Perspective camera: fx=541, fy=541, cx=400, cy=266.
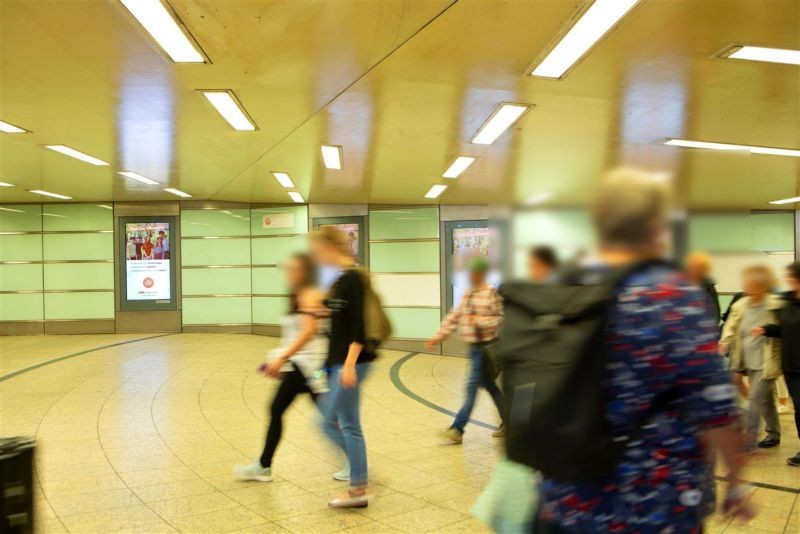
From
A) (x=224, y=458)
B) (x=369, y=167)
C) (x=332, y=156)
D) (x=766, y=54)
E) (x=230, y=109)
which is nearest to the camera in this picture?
(x=766, y=54)

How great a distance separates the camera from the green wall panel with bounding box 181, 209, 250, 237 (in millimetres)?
12852

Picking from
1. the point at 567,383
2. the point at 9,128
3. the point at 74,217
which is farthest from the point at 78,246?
the point at 567,383

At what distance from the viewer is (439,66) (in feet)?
12.8

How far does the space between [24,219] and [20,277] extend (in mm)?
1385

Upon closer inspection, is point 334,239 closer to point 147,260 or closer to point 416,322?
point 416,322

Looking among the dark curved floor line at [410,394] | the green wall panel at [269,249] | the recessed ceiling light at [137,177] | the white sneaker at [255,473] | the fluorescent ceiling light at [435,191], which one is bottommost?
the dark curved floor line at [410,394]

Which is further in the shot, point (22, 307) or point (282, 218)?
point (22, 307)

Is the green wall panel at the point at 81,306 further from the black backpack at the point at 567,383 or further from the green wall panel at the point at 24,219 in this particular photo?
the black backpack at the point at 567,383

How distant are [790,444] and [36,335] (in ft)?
47.8

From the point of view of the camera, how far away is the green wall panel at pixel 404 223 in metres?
11.1

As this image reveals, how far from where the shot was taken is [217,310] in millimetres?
12883

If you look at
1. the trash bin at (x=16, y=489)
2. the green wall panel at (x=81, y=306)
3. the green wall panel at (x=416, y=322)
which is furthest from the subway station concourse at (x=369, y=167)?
the green wall panel at (x=81, y=306)

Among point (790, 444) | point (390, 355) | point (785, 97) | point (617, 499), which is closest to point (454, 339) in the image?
point (390, 355)

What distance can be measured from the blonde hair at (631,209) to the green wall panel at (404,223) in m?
9.88
